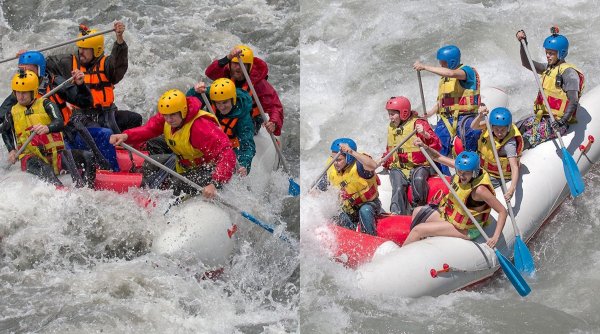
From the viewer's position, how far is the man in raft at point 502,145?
8.11 metres

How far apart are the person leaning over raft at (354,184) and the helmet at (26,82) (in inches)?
89.6

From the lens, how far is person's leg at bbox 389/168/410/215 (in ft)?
26.9

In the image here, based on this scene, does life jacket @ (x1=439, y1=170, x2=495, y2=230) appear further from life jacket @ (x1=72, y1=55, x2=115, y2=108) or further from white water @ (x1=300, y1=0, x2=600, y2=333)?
life jacket @ (x1=72, y1=55, x2=115, y2=108)

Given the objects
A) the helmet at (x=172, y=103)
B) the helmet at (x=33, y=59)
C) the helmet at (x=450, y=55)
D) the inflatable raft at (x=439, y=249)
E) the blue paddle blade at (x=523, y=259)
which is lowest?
the blue paddle blade at (x=523, y=259)

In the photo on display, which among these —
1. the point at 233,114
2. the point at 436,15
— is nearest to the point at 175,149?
the point at 233,114

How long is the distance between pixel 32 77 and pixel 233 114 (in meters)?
1.58

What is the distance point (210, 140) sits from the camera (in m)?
7.85

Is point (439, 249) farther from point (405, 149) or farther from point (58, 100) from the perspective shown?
point (58, 100)

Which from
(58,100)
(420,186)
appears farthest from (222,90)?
(420,186)

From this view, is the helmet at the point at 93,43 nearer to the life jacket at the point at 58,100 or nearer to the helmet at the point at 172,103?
the life jacket at the point at 58,100

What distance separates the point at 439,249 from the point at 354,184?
0.82 m

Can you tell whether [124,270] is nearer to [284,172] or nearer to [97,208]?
[97,208]

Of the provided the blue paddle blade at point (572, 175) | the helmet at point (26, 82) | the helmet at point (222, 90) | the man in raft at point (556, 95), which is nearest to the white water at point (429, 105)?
the blue paddle blade at point (572, 175)

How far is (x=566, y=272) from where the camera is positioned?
827 centimetres
